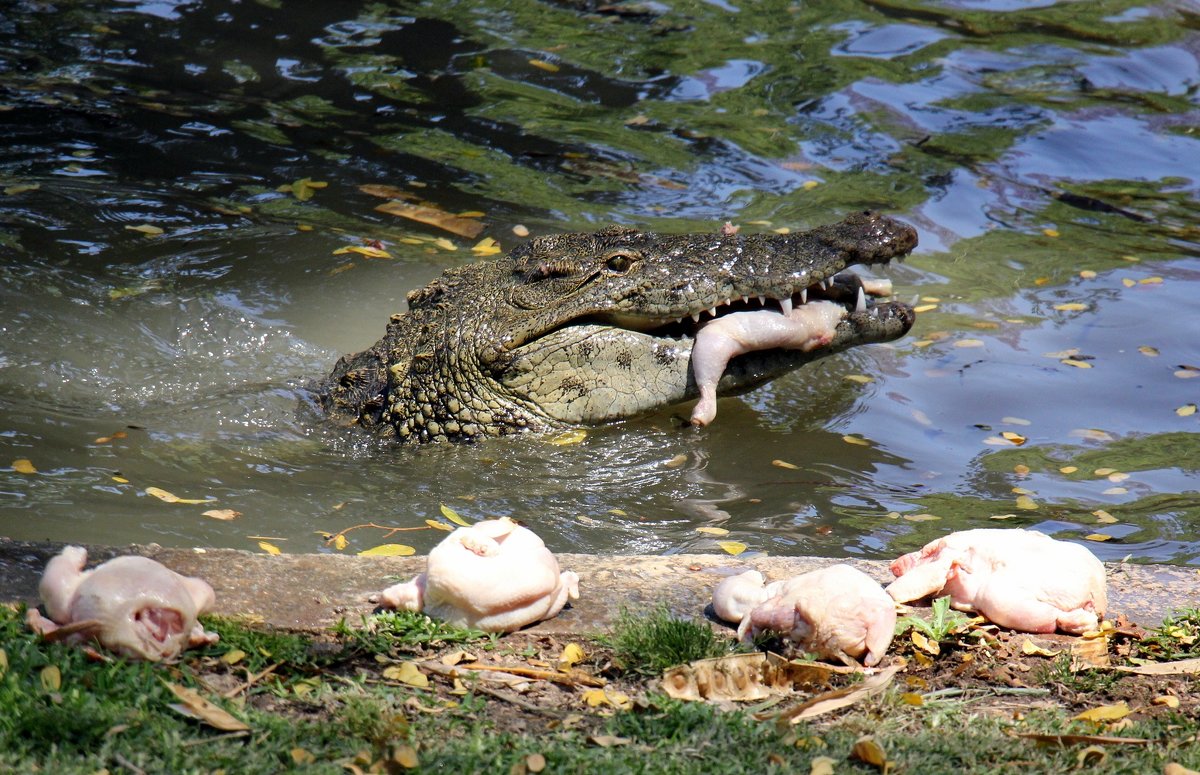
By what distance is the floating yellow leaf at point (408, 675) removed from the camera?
301 cm

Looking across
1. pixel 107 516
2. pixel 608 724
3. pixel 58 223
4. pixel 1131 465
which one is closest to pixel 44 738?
pixel 608 724

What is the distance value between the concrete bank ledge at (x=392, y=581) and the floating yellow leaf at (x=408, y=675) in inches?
13.0

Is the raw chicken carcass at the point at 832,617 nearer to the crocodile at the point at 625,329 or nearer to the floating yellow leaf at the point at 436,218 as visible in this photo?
the crocodile at the point at 625,329

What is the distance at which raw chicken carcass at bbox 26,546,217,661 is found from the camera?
2.95 metres

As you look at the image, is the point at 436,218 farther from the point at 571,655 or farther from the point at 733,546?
the point at 571,655

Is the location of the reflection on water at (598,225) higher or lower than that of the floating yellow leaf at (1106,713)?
lower

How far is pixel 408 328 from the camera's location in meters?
6.70

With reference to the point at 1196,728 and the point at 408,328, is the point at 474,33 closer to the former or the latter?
the point at 408,328

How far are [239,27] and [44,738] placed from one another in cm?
1178

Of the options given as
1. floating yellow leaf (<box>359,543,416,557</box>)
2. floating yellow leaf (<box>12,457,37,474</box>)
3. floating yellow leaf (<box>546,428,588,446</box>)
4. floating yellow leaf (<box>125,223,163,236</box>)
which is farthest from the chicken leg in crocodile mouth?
floating yellow leaf (<box>125,223,163,236</box>)

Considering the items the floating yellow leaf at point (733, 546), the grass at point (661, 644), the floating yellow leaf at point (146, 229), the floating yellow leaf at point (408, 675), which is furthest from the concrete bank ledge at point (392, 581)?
the floating yellow leaf at point (146, 229)

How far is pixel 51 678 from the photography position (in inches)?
109

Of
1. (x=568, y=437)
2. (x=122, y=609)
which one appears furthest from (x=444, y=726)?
(x=568, y=437)

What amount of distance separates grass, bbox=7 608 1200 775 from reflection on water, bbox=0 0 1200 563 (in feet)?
6.78
